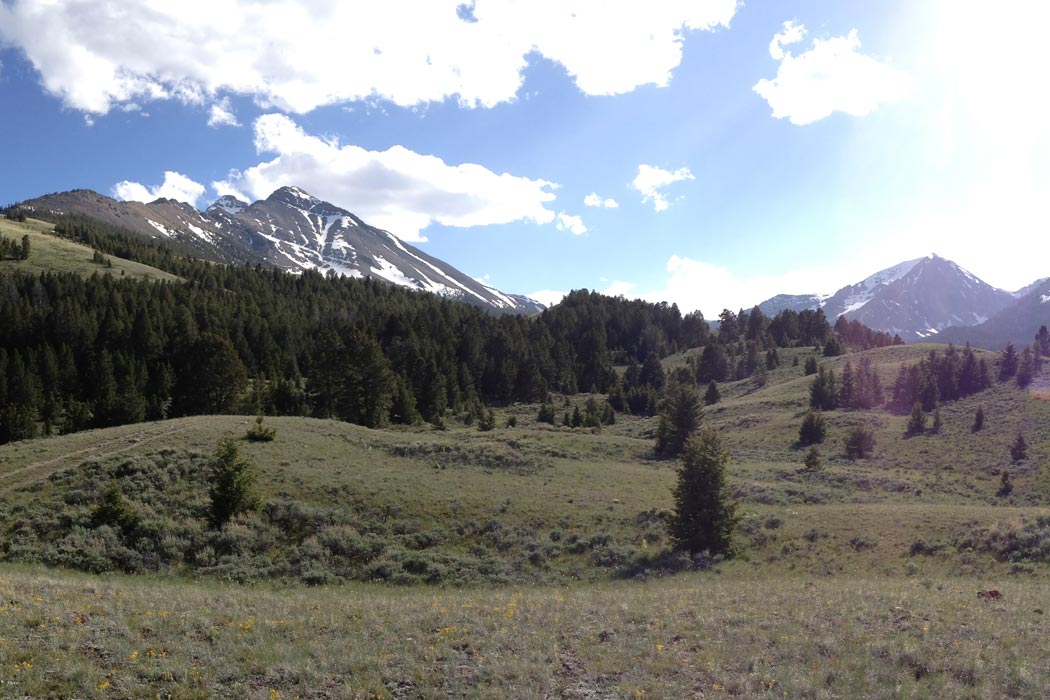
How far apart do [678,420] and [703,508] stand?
31281 mm

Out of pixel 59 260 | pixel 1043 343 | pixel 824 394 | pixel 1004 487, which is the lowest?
pixel 1004 487

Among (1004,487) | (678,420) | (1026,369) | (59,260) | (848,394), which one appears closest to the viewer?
(1004,487)

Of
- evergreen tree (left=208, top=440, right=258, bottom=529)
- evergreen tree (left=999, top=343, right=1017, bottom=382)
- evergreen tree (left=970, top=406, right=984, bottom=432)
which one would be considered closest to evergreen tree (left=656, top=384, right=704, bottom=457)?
evergreen tree (left=970, top=406, right=984, bottom=432)

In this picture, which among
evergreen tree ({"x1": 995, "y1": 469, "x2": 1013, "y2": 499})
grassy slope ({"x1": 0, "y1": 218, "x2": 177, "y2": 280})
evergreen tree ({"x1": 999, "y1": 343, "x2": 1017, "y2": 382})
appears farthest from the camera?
grassy slope ({"x1": 0, "y1": 218, "x2": 177, "y2": 280})

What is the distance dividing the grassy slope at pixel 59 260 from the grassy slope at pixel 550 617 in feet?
412

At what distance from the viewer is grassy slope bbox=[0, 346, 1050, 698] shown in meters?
10.2

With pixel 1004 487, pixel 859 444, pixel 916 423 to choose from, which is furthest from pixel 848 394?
pixel 1004 487

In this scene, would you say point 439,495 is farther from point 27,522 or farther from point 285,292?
point 285,292

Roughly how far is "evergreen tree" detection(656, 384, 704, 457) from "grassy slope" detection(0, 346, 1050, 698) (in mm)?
18705

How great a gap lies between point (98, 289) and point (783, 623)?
12538 cm

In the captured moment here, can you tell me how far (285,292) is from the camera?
151000 mm

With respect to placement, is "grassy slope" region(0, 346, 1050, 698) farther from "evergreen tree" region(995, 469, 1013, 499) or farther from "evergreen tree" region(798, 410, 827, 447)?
"evergreen tree" region(798, 410, 827, 447)

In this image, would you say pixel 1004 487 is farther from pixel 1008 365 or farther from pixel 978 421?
pixel 1008 365

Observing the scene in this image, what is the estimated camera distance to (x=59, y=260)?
14112cm
